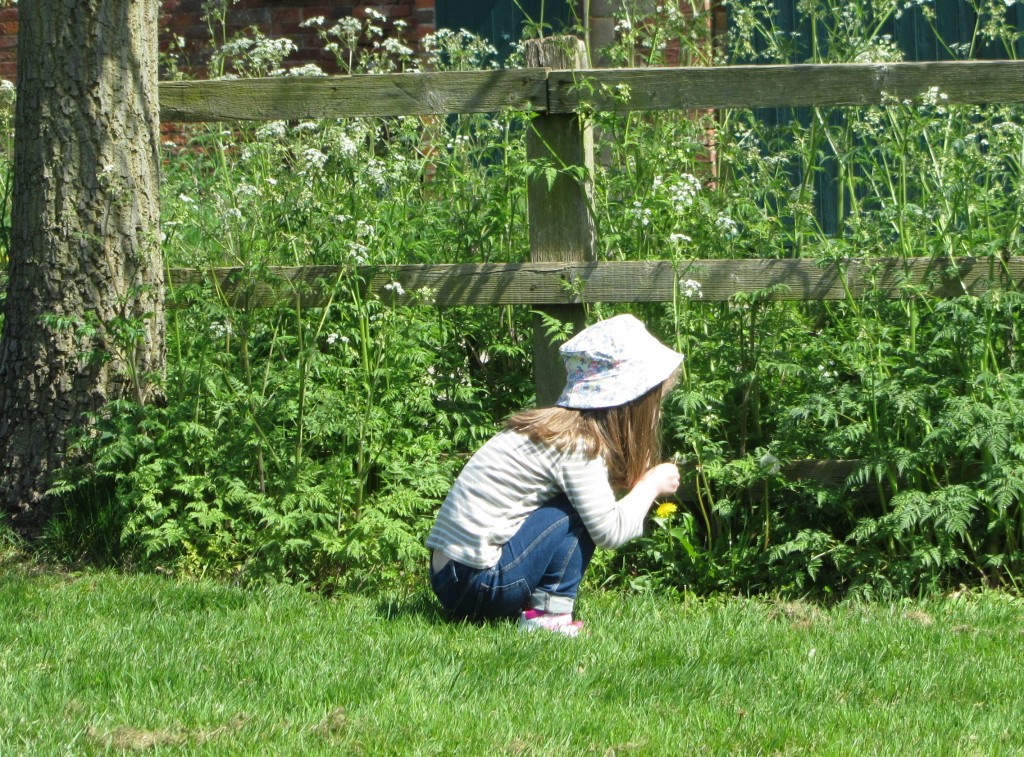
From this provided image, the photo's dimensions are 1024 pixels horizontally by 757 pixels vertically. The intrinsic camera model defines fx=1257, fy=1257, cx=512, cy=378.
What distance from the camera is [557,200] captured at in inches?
184

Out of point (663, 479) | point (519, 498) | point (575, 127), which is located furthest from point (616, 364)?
point (575, 127)

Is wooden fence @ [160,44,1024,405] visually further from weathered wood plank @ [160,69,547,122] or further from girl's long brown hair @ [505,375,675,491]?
girl's long brown hair @ [505,375,675,491]

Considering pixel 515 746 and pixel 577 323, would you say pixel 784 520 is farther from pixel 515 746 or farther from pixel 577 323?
pixel 515 746

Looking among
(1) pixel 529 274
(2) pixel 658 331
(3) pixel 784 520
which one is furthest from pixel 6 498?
(3) pixel 784 520

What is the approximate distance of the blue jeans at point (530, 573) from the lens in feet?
12.3

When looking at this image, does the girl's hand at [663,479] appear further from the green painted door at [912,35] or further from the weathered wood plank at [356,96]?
the green painted door at [912,35]

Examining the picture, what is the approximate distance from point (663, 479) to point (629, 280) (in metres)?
1.05

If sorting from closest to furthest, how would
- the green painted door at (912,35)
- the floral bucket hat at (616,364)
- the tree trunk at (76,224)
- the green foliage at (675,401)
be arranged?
1. the floral bucket hat at (616,364)
2. the green foliage at (675,401)
3. the tree trunk at (76,224)
4. the green painted door at (912,35)

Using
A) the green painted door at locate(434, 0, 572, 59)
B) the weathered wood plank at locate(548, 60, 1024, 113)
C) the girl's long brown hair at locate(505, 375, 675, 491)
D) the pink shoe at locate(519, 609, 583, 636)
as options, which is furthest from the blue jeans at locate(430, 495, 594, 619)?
the green painted door at locate(434, 0, 572, 59)

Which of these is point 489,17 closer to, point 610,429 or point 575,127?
point 575,127

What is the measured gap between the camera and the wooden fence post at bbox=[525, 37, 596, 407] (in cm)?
464

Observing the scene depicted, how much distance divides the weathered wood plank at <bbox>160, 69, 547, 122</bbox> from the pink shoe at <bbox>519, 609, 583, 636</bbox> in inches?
73.8

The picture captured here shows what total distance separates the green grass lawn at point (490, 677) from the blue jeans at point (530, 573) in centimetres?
10

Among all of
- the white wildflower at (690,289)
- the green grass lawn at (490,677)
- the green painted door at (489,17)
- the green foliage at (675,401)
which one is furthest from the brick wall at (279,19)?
the green grass lawn at (490,677)
